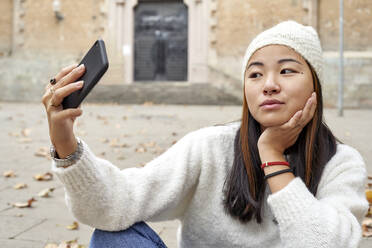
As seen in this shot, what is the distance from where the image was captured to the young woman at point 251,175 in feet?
4.70

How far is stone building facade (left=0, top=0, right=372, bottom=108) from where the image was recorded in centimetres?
1524

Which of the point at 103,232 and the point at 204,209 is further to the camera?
the point at 204,209

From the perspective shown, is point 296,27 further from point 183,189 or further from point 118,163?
point 118,163

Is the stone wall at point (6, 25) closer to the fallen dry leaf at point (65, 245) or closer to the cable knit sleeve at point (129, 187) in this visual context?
the fallen dry leaf at point (65, 245)

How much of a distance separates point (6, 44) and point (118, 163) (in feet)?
46.6

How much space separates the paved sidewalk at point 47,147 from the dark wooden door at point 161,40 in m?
5.42

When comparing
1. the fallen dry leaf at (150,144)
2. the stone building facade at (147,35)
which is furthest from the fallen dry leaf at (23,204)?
the stone building facade at (147,35)

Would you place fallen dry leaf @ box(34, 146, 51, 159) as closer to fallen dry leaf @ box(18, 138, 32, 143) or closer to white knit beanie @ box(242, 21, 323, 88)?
fallen dry leaf @ box(18, 138, 32, 143)

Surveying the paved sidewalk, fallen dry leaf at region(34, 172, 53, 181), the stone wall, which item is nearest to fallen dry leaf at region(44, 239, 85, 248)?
the paved sidewalk

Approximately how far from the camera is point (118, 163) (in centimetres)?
537

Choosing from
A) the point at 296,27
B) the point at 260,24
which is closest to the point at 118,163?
the point at 296,27

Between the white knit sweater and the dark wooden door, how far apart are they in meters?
14.7

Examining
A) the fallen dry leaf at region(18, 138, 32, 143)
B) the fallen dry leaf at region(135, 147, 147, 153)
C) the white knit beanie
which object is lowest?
the fallen dry leaf at region(18, 138, 32, 143)

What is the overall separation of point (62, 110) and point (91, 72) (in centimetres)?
→ 16
